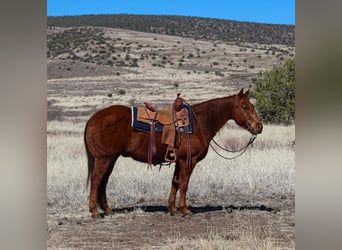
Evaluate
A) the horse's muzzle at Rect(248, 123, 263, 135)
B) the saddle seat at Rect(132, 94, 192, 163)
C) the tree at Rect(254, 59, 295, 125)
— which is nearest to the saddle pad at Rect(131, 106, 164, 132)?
the saddle seat at Rect(132, 94, 192, 163)

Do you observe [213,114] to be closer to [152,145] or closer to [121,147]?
[152,145]

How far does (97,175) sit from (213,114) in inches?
44.7

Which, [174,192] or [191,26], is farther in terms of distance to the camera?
[191,26]

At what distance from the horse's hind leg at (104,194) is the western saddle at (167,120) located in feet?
1.20

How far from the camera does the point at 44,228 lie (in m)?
5.66

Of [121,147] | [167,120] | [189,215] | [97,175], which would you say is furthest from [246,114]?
[97,175]

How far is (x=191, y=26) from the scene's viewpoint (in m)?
5.83

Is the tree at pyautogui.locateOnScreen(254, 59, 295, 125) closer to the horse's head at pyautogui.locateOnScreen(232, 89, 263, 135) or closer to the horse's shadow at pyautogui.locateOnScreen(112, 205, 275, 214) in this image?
the horse's head at pyautogui.locateOnScreen(232, 89, 263, 135)

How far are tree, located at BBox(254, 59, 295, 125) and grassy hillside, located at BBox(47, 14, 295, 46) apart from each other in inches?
10.4

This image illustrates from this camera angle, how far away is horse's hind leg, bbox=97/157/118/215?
18.6 ft
